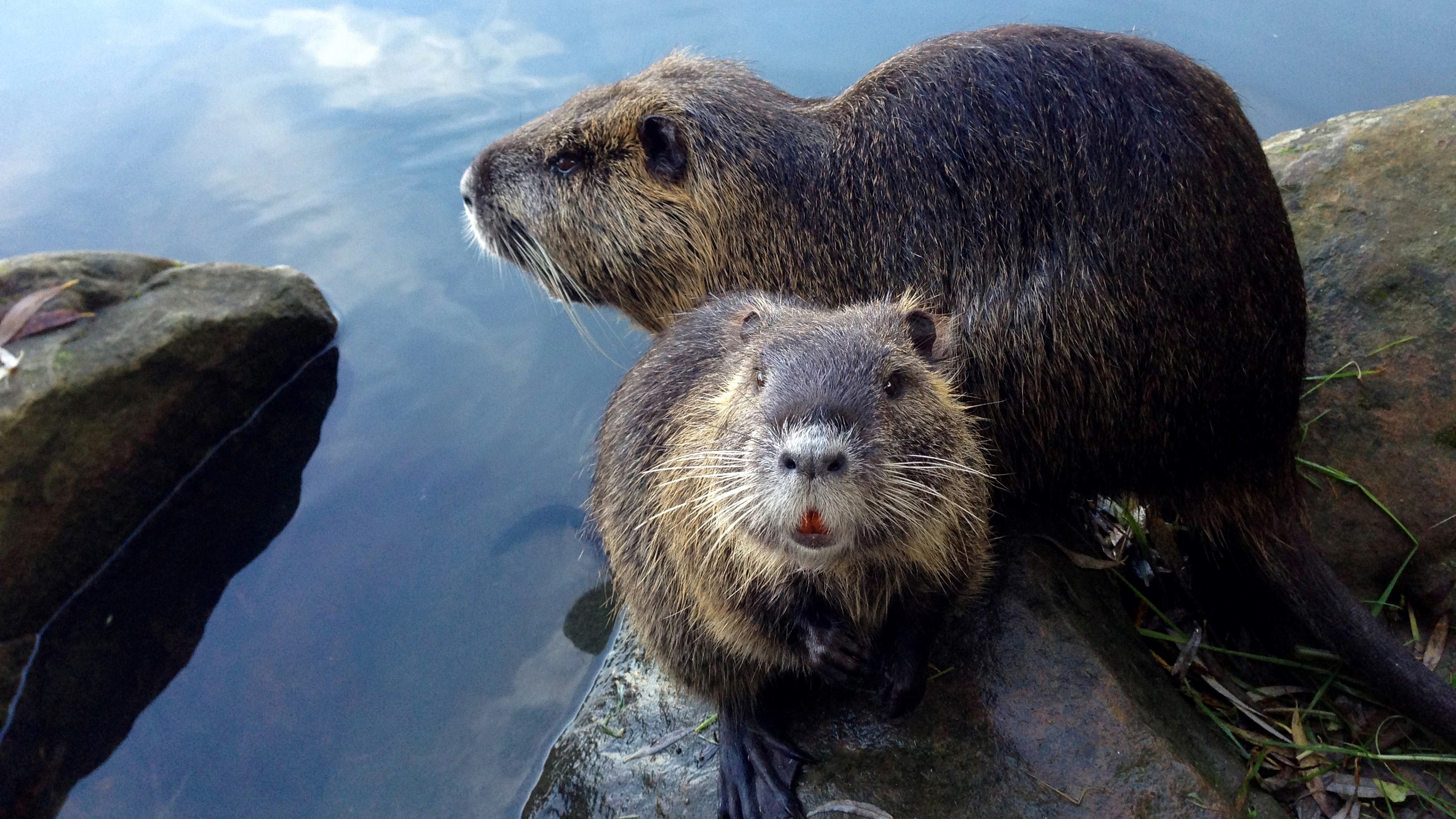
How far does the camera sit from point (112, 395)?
12.9ft

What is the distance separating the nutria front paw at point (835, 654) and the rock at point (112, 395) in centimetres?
309

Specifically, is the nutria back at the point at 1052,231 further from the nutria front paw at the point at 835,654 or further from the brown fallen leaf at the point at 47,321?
the brown fallen leaf at the point at 47,321

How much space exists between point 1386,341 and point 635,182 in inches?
109

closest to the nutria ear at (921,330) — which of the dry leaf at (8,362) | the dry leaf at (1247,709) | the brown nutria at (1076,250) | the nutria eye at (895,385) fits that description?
the nutria eye at (895,385)

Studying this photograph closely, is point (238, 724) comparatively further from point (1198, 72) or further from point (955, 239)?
point (1198, 72)

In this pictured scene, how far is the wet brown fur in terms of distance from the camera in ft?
7.25

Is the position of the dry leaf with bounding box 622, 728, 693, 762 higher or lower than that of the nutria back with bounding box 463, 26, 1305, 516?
lower

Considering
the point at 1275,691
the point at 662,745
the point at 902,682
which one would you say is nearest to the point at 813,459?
the point at 902,682

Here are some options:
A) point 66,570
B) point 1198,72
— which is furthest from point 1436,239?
point 66,570

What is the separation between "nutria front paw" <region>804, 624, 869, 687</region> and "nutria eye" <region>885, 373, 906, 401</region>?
646 mm

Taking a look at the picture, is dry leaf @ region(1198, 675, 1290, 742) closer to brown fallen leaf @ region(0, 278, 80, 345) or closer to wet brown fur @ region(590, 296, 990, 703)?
wet brown fur @ region(590, 296, 990, 703)

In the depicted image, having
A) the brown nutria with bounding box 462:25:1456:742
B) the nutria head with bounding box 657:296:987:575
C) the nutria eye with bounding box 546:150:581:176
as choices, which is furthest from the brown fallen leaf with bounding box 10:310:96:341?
the nutria head with bounding box 657:296:987:575

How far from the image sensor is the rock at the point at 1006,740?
8.32ft

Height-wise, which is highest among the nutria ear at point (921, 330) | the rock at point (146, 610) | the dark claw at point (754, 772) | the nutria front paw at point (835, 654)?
the nutria ear at point (921, 330)
